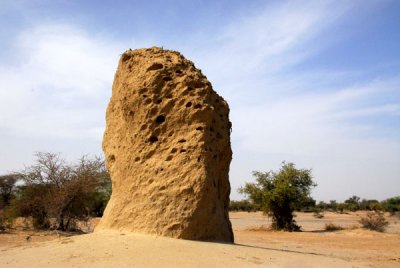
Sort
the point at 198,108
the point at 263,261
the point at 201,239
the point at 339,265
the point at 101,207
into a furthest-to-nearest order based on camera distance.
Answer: the point at 101,207 → the point at 198,108 → the point at 201,239 → the point at 339,265 → the point at 263,261

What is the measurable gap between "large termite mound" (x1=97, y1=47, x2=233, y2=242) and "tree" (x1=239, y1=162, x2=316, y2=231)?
1816 cm

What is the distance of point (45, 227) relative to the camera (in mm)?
21422

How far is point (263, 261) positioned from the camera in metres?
6.71

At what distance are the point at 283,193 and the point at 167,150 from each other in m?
19.7

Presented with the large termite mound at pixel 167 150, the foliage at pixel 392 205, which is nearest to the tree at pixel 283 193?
the large termite mound at pixel 167 150

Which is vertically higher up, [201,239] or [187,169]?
[187,169]

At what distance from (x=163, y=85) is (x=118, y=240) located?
3.39m

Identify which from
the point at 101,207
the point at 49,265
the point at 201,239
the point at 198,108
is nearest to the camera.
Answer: the point at 49,265

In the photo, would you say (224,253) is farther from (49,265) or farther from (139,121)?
(139,121)

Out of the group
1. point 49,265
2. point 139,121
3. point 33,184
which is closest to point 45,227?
point 33,184

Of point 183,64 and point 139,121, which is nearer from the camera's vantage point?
point 139,121

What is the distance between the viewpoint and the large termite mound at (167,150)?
25.4ft

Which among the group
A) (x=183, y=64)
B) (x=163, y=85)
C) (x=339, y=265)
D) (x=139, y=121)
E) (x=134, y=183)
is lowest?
(x=339, y=265)

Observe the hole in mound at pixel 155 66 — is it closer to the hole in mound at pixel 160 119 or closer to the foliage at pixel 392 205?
the hole in mound at pixel 160 119
